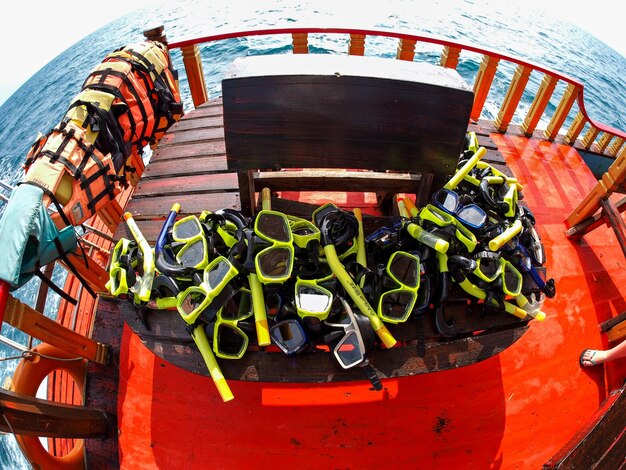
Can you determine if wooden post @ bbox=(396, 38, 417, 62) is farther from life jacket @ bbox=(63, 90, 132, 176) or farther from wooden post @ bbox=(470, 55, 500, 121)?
life jacket @ bbox=(63, 90, 132, 176)

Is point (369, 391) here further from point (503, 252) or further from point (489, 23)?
point (489, 23)

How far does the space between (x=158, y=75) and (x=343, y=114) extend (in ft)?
7.03

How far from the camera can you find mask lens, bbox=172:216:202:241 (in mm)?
2145

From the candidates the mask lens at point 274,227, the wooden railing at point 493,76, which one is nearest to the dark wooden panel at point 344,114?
the mask lens at point 274,227

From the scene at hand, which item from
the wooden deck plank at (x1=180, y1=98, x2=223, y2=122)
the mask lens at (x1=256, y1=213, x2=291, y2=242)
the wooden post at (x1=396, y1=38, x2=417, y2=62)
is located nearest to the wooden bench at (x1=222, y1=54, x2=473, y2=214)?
the mask lens at (x1=256, y1=213, x2=291, y2=242)

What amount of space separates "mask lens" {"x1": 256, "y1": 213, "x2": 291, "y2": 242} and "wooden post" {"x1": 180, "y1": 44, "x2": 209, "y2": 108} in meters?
2.56

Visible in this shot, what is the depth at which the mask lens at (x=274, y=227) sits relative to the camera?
2154 millimetres

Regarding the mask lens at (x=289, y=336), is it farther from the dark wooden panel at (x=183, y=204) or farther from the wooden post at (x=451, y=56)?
the wooden post at (x=451, y=56)

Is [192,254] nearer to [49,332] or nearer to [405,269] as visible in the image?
[49,332]

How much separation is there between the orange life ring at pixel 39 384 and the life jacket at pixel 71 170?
3.23 feet

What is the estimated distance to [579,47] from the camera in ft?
71.4

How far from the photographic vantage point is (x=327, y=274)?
219 centimetres

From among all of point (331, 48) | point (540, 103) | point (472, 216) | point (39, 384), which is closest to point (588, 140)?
point (540, 103)

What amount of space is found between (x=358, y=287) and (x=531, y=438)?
1.78 m
